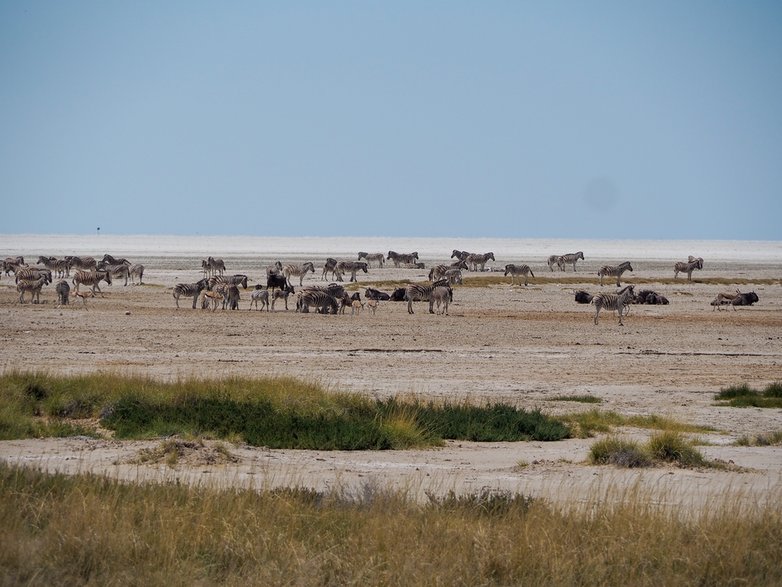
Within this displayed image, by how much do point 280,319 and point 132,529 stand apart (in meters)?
22.2

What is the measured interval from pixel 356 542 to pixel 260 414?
19.2 ft

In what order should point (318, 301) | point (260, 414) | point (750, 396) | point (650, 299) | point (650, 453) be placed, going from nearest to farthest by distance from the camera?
point (650, 453) < point (260, 414) < point (750, 396) < point (318, 301) < point (650, 299)

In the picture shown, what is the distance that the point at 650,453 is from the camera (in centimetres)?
1147

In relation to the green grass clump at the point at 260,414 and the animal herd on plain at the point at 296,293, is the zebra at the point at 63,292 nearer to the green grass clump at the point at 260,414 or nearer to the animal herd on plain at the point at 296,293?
the animal herd on plain at the point at 296,293

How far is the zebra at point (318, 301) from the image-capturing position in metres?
32.2

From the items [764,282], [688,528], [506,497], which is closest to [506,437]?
[506,497]

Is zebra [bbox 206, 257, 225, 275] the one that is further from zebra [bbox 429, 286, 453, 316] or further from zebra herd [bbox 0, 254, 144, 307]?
zebra [bbox 429, 286, 453, 316]

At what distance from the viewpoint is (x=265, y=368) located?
19578mm

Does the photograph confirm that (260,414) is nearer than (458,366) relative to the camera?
Yes

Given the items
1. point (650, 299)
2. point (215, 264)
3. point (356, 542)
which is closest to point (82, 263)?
point (215, 264)

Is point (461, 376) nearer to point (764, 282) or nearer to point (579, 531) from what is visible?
point (579, 531)

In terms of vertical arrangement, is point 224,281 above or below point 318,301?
above

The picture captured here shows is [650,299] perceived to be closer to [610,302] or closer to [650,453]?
[610,302]

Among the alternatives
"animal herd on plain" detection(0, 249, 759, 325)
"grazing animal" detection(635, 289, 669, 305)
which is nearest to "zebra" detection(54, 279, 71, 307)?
"animal herd on plain" detection(0, 249, 759, 325)
